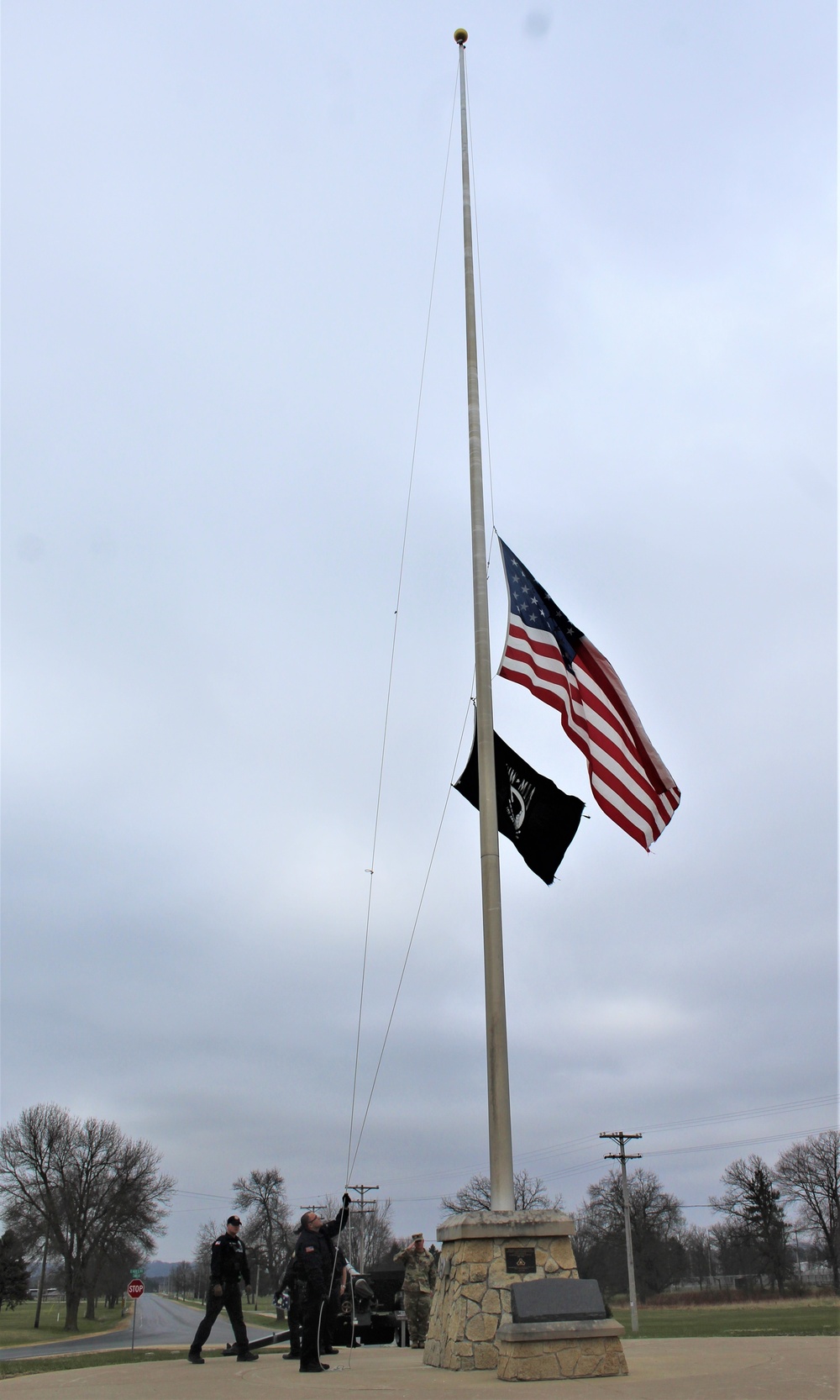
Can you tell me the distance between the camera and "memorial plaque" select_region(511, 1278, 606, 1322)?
8.30 metres

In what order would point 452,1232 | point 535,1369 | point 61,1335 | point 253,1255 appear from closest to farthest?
point 535,1369
point 452,1232
point 61,1335
point 253,1255

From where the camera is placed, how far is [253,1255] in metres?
71.6

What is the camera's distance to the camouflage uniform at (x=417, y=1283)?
532 inches

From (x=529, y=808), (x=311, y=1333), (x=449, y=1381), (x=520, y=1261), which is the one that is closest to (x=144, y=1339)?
(x=311, y=1333)

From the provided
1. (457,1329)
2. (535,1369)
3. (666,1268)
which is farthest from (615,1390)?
(666,1268)

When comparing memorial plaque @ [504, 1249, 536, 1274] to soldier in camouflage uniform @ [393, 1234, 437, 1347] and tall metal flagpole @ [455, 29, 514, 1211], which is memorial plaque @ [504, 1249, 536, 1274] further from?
soldier in camouflage uniform @ [393, 1234, 437, 1347]

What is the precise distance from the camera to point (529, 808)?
12.1m

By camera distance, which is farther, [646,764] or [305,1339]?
[646,764]

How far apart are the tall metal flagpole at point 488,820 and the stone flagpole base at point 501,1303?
0.36 m

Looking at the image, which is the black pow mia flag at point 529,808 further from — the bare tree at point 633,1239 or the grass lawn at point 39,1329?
the bare tree at point 633,1239

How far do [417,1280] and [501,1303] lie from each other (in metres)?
4.90

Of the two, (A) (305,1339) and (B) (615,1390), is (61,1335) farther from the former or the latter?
Result: (B) (615,1390)

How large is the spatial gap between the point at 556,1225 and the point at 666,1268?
69.2 m

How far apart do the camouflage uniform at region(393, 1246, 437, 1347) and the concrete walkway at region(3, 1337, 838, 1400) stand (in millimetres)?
2204
